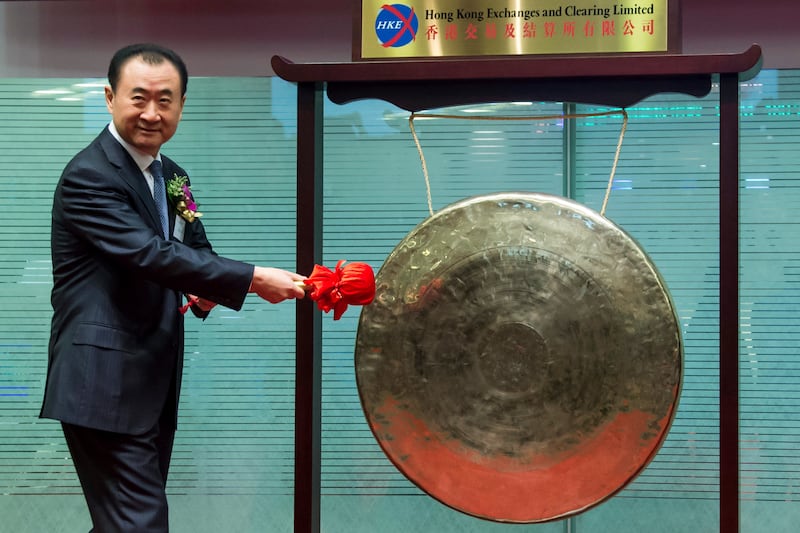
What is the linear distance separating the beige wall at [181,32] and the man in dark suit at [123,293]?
1.03 m

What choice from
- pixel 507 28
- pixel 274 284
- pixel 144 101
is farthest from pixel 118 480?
pixel 507 28

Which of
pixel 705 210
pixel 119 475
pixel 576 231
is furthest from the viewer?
pixel 705 210

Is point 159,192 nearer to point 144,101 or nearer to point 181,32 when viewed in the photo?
point 144,101

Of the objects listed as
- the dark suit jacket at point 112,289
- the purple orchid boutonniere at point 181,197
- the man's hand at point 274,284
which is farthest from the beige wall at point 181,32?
the man's hand at point 274,284

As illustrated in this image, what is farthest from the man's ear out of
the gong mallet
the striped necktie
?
the gong mallet

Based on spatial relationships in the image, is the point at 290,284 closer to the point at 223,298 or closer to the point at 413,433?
the point at 223,298

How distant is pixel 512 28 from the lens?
6.84 feet

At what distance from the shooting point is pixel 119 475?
6.16ft

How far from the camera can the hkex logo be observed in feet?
6.91

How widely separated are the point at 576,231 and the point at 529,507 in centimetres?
62

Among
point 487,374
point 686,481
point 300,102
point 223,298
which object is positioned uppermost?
point 300,102

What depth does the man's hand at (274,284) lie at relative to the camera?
1934 mm

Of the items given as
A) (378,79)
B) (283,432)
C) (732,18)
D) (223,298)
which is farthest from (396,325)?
(732,18)

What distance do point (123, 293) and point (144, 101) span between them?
1.30ft
